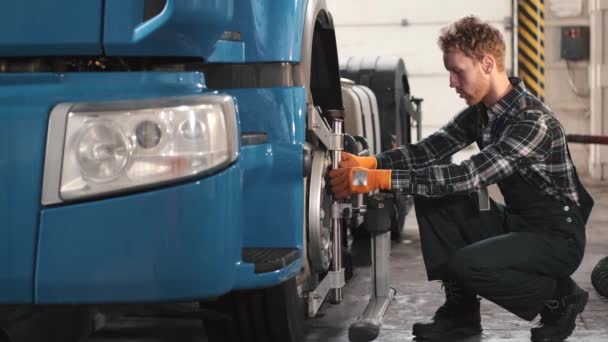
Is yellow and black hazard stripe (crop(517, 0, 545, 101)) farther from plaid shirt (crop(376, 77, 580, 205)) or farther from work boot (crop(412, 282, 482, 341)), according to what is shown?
work boot (crop(412, 282, 482, 341))

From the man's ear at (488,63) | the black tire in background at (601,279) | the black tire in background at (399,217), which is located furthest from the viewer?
the black tire in background at (399,217)

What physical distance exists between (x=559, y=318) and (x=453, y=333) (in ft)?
1.28

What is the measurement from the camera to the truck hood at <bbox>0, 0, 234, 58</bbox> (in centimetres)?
218

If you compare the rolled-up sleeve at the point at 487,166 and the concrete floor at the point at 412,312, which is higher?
the rolled-up sleeve at the point at 487,166

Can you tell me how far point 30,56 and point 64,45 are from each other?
11cm

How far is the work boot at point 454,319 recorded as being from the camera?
376 centimetres

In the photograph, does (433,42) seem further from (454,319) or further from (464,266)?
(464,266)

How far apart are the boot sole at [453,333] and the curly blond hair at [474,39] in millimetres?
943

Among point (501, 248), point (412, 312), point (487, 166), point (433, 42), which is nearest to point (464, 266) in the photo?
point (501, 248)

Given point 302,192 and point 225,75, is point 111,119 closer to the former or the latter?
point 225,75

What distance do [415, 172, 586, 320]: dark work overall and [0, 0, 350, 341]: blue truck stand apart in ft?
3.68

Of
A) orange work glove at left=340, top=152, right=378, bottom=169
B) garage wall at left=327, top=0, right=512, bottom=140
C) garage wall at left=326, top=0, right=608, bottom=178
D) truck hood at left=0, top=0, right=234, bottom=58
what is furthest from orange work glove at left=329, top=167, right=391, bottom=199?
garage wall at left=327, top=0, right=512, bottom=140

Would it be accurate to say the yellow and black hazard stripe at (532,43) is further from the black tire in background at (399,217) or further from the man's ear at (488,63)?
the man's ear at (488,63)

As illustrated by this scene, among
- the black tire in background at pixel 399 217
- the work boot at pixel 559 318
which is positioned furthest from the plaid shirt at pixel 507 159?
the black tire in background at pixel 399 217
